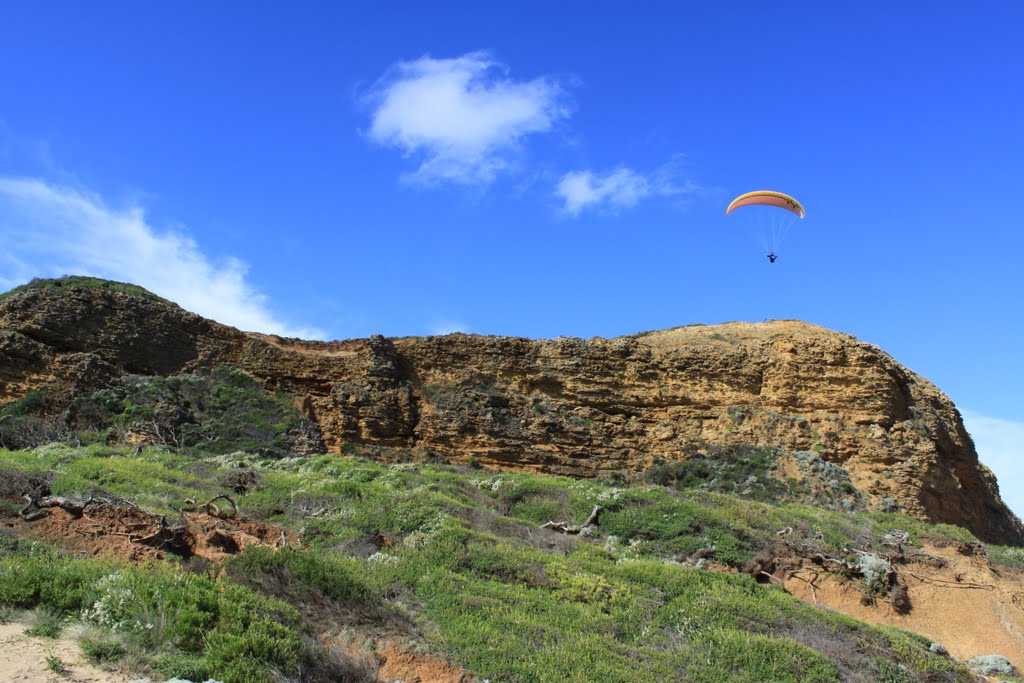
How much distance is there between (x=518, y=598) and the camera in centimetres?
1012

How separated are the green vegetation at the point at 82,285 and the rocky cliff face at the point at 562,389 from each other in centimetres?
117

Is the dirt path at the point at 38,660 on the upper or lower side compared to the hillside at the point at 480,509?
lower

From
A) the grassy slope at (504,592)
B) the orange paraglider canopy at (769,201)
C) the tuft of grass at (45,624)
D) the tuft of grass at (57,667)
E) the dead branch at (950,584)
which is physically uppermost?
the orange paraglider canopy at (769,201)

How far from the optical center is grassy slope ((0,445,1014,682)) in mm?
8023

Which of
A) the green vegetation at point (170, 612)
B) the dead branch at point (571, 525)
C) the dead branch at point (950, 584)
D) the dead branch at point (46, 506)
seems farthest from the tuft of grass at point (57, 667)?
the dead branch at point (950, 584)

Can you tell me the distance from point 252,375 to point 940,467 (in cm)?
2306

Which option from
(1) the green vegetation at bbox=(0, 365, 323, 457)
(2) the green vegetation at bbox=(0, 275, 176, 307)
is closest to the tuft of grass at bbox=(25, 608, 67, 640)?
(1) the green vegetation at bbox=(0, 365, 323, 457)

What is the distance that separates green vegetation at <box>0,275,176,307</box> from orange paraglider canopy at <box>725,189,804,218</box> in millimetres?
20496

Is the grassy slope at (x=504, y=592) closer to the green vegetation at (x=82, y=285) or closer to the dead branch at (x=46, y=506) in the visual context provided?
the dead branch at (x=46, y=506)

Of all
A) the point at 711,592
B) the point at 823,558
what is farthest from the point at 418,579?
the point at 823,558

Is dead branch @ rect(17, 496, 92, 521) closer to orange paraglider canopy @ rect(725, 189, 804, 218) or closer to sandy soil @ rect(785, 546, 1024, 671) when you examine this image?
sandy soil @ rect(785, 546, 1024, 671)

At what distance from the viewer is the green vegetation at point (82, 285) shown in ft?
93.1

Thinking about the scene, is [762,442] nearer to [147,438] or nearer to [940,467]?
[940,467]

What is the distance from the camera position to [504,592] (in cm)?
1023
